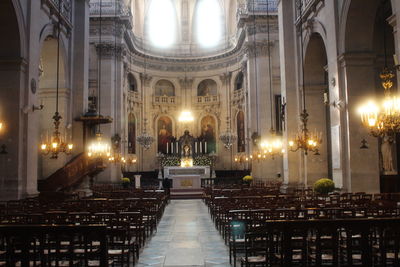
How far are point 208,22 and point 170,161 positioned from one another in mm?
16148

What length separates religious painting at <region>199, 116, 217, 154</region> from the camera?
153 ft

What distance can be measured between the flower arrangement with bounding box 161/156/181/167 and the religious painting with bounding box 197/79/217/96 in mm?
8477

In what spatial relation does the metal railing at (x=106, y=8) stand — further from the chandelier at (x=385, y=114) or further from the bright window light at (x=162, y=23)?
the chandelier at (x=385, y=114)

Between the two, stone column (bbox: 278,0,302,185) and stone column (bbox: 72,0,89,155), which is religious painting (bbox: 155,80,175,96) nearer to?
stone column (bbox: 72,0,89,155)

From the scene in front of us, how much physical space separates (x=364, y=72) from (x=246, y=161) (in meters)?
23.2

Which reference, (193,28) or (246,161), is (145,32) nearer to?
(193,28)

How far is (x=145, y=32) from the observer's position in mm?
48156

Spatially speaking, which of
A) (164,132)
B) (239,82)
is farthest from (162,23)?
(164,132)

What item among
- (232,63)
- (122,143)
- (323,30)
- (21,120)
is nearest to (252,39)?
(232,63)

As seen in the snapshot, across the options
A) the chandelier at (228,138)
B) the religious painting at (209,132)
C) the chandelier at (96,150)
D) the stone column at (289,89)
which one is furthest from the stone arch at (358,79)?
the religious painting at (209,132)

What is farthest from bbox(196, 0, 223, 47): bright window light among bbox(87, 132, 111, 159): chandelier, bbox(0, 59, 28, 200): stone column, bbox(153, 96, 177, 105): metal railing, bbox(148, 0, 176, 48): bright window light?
bbox(0, 59, 28, 200): stone column

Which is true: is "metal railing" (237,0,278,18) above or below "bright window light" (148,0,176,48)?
below

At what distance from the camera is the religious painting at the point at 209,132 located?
1837 inches

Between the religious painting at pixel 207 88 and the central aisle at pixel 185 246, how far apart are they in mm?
31364
